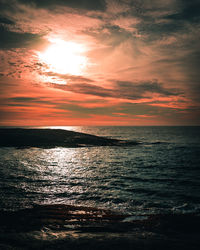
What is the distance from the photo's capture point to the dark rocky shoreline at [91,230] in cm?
695

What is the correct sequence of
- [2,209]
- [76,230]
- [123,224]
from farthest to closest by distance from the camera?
[2,209] → [123,224] → [76,230]

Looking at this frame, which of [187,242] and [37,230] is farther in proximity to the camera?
[37,230]

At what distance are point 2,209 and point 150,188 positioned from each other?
11.8 meters

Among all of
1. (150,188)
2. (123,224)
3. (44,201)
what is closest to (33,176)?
(44,201)

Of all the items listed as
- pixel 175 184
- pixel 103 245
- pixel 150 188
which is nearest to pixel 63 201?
pixel 103 245

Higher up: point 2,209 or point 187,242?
point 187,242

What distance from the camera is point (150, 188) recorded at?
649 inches

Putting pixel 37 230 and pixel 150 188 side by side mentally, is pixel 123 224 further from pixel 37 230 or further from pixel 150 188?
pixel 150 188

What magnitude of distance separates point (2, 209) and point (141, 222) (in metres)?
8.23

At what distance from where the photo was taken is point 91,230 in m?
8.34

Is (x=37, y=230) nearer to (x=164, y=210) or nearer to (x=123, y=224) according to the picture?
(x=123, y=224)

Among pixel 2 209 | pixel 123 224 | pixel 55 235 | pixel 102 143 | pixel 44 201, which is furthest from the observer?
pixel 102 143

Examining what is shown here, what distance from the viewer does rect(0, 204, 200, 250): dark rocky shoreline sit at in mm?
6953

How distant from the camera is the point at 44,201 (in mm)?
12758
